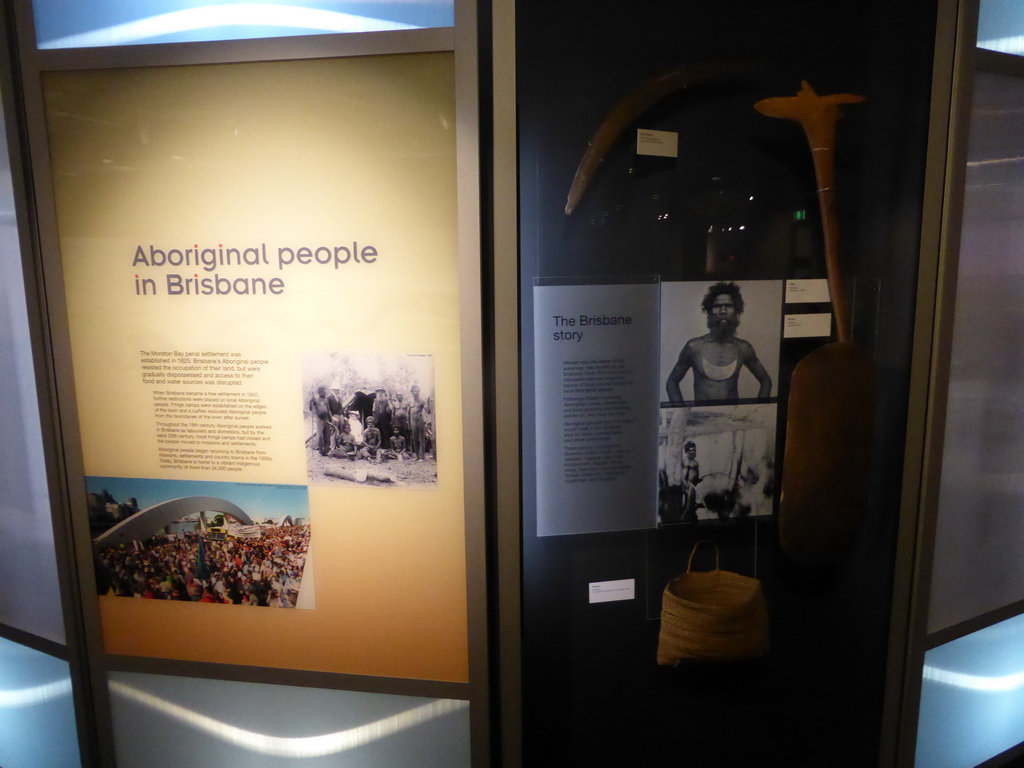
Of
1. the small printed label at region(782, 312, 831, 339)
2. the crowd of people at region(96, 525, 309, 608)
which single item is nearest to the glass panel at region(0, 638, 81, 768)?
the crowd of people at region(96, 525, 309, 608)

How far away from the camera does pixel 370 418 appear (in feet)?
5.25

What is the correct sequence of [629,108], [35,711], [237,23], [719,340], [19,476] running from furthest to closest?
[35,711] → [19,476] → [719,340] → [629,108] → [237,23]

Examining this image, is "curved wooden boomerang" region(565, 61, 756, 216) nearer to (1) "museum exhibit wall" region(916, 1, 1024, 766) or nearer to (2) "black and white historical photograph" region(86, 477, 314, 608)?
(1) "museum exhibit wall" region(916, 1, 1024, 766)

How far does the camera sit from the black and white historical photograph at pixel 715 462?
69.6 inches

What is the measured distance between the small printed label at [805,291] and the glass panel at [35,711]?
263 cm

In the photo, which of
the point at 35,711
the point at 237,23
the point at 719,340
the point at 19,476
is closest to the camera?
the point at 237,23

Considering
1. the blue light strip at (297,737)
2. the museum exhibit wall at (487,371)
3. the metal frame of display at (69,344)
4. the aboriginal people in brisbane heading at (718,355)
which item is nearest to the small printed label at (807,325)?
the museum exhibit wall at (487,371)

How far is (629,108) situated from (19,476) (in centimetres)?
223

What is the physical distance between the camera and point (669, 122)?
65.9 inches

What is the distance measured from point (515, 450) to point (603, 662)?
2.63 feet

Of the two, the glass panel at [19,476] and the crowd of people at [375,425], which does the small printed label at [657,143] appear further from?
the glass panel at [19,476]

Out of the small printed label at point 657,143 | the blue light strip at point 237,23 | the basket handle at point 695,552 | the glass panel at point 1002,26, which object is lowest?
the basket handle at point 695,552

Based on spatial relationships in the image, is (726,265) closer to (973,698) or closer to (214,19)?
(214,19)

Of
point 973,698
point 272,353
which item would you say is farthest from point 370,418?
point 973,698
